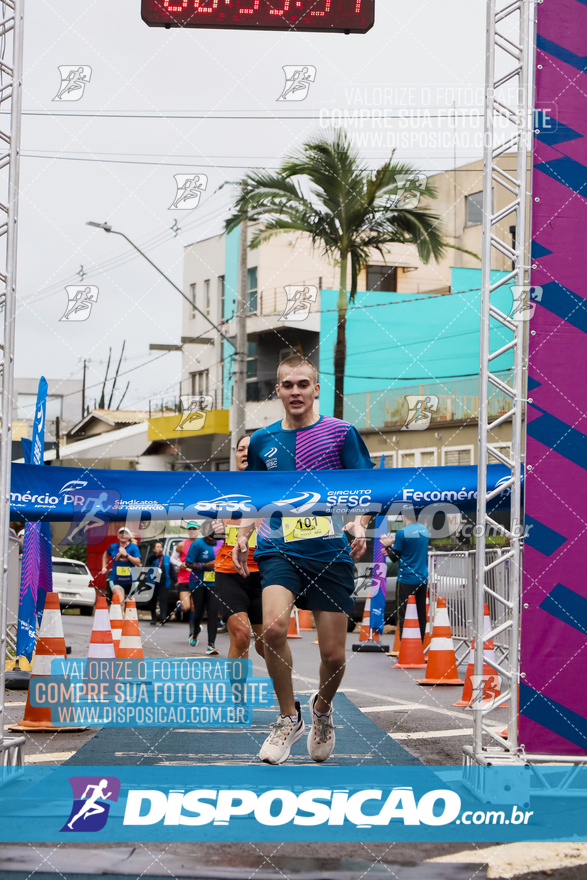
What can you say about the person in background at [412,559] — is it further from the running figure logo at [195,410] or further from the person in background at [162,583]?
the running figure logo at [195,410]

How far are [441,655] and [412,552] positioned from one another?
2.41 m

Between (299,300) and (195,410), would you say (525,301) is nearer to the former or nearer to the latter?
(299,300)

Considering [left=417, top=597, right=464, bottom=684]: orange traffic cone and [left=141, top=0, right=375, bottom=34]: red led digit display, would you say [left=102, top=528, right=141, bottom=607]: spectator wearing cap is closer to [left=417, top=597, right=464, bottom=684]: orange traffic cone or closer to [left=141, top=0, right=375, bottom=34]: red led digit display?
[left=417, top=597, right=464, bottom=684]: orange traffic cone

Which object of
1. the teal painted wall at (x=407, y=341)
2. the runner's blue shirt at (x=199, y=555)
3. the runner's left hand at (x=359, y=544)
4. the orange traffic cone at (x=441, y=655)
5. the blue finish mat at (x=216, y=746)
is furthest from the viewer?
the teal painted wall at (x=407, y=341)

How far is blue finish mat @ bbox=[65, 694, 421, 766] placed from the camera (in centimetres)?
543

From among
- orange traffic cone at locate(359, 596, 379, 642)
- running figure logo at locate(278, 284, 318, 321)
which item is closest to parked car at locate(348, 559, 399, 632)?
orange traffic cone at locate(359, 596, 379, 642)

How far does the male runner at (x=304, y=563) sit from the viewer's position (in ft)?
16.8

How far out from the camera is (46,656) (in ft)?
23.1

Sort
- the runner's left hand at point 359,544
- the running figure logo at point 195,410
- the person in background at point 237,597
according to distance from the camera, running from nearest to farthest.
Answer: the runner's left hand at point 359,544
the person in background at point 237,597
the running figure logo at point 195,410

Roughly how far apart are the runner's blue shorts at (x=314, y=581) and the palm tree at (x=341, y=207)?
1561 centimetres

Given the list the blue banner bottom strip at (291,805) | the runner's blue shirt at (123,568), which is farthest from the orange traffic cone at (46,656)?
the runner's blue shirt at (123,568)

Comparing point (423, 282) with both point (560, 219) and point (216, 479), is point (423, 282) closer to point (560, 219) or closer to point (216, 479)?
point (216, 479)

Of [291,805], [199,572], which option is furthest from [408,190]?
[291,805]

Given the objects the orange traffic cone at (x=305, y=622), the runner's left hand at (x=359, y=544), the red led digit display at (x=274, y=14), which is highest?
the red led digit display at (x=274, y=14)
